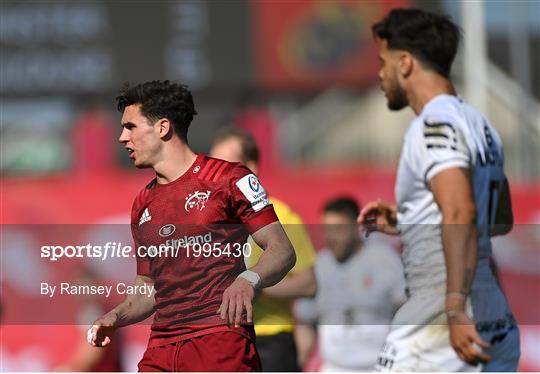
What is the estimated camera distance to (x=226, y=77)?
11.5 meters

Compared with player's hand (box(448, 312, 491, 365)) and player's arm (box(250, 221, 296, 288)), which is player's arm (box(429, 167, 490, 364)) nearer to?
player's hand (box(448, 312, 491, 365))

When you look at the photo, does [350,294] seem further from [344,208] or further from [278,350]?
[344,208]

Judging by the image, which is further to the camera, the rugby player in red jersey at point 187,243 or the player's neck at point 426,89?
the player's neck at point 426,89

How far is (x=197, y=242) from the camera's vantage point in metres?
3.57

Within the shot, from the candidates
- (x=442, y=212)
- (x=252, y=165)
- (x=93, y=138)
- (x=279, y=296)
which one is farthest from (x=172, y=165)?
(x=93, y=138)

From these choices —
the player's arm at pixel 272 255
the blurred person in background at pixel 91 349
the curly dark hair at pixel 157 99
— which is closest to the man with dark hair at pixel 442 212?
the player's arm at pixel 272 255

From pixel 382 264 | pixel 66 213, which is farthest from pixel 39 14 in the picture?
pixel 382 264

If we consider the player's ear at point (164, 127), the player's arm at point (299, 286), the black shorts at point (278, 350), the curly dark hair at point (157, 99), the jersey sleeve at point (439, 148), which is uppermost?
the curly dark hair at point (157, 99)

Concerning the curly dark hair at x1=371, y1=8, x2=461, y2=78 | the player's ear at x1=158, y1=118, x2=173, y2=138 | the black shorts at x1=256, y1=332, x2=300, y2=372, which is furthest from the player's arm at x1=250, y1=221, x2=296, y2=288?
the black shorts at x1=256, y1=332, x2=300, y2=372

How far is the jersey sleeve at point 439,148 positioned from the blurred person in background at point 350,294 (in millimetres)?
772

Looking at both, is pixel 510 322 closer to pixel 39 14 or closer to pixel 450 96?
pixel 450 96

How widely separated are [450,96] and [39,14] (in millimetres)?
8092

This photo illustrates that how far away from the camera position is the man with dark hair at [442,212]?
3.38m

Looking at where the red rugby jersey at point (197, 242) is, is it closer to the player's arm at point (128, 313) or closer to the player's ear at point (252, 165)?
the player's arm at point (128, 313)
